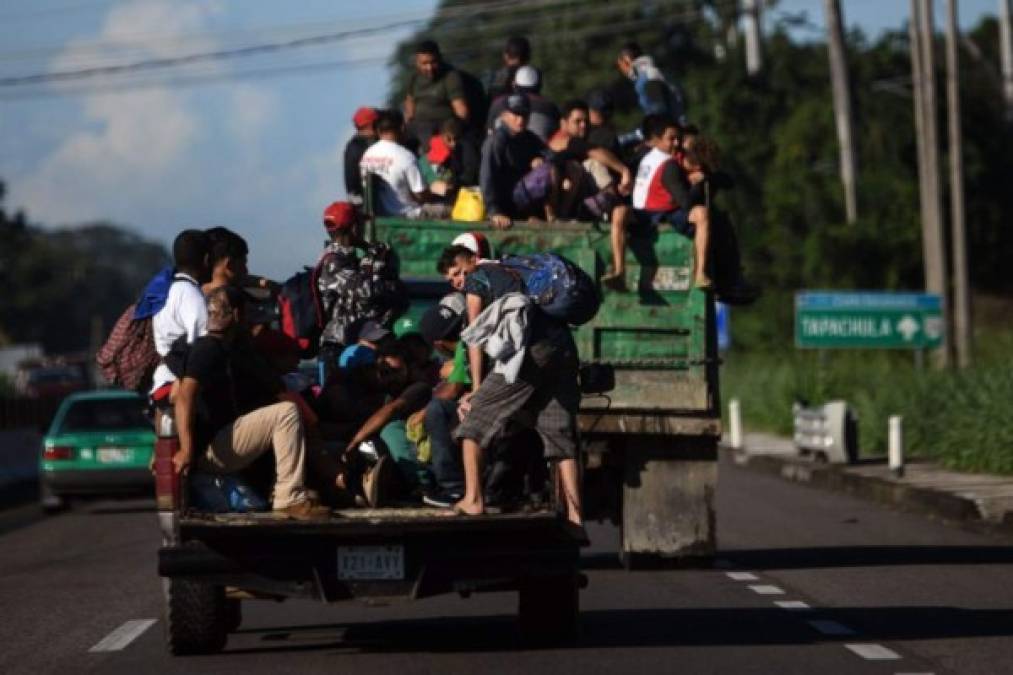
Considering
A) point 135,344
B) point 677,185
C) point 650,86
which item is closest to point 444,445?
point 135,344

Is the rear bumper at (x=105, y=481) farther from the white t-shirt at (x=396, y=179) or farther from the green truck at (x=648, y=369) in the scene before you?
the green truck at (x=648, y=369)

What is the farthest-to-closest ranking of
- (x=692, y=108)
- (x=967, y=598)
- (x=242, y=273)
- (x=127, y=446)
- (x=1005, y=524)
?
(x=692, y=108)
(x=127, y=446)
(x=1005, y=524)
(x=967, y=598)
(x=242, y=273)

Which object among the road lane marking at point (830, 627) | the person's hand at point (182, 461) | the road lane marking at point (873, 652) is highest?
the person's hand at point (182, 461)

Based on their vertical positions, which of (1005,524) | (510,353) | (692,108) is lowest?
(1005,524)

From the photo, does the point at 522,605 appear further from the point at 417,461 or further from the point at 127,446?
the point at 127,446

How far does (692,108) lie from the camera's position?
70.9 metres

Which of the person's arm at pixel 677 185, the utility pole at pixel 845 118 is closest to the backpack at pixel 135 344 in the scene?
the person's arm at pixel 677 185

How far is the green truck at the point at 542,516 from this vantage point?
11805 mm

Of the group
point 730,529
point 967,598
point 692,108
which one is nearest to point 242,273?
point 967,598

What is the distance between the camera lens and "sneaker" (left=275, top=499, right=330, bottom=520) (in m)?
11.8

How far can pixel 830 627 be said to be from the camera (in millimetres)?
13609

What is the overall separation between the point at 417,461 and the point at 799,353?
4121 cm

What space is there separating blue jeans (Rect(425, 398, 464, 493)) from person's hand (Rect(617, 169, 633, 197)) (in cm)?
585

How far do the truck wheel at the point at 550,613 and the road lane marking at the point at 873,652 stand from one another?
4.59 feet
